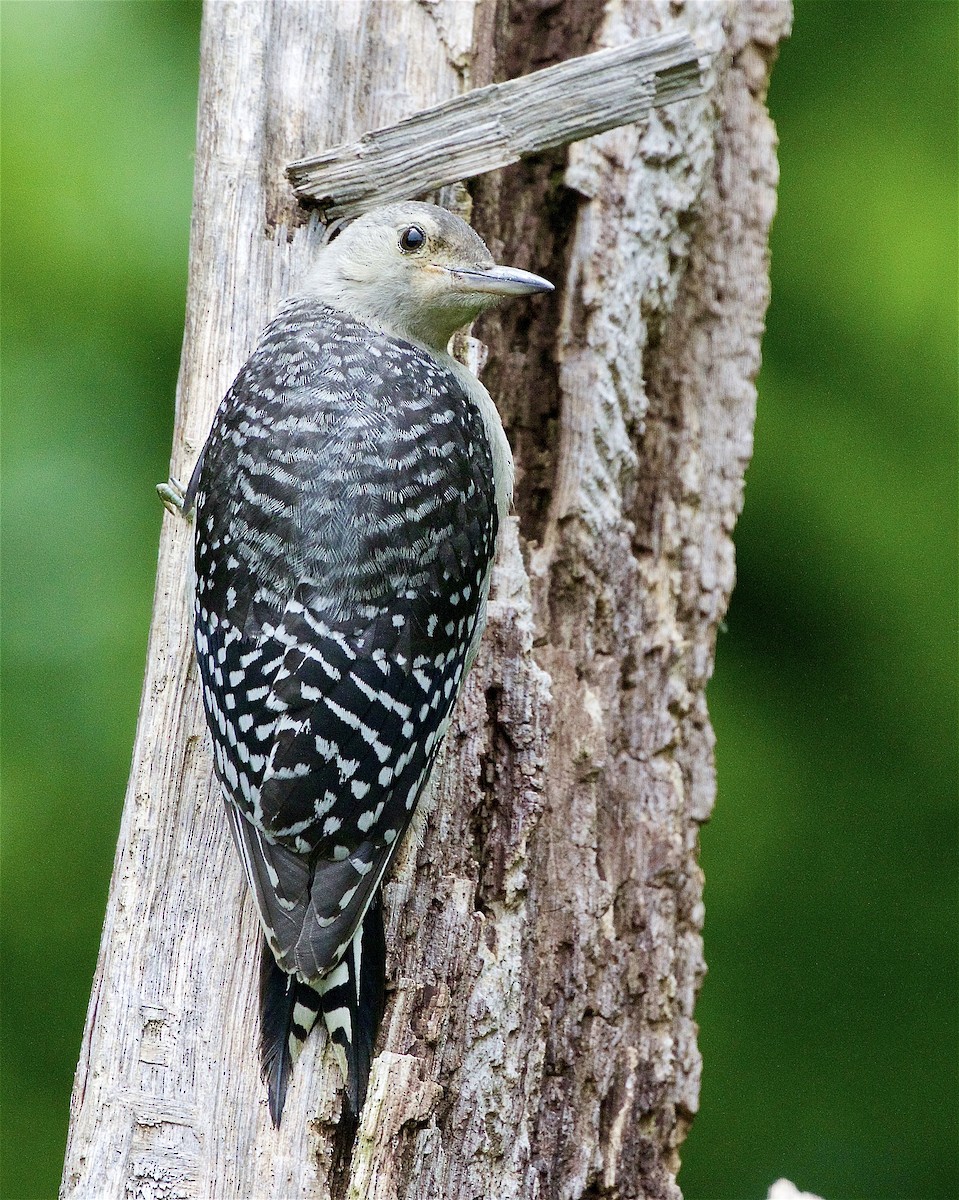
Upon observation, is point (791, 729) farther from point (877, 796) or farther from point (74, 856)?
point (74, 856)

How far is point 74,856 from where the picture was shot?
3.25 metres

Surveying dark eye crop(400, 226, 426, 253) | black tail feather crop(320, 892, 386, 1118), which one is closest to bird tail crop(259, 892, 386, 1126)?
black tail feather crop(320, 892, 386, 1118)

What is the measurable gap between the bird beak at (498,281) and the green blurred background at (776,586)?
40.4 inches

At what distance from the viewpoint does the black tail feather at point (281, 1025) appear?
218 centimetres

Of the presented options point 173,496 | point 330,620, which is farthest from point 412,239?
point 330,620

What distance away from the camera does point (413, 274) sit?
2.64 meters

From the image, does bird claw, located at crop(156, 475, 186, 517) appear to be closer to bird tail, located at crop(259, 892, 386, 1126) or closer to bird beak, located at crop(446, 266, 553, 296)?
bird beak, located at crop(446, 266, 553, 296)

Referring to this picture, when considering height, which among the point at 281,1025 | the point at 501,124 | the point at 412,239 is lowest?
the point at 281,1025

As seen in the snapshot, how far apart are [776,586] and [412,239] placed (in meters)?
1.55

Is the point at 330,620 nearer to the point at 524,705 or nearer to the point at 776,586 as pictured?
the point at 524,705

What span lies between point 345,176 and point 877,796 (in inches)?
89.0

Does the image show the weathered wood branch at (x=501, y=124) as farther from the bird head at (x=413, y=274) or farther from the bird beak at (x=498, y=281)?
the bird beak at (x=498, y=281)

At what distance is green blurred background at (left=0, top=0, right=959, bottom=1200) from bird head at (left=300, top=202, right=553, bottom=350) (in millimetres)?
797

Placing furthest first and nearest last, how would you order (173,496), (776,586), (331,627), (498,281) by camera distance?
(776,586)
(173,496)
(498,281)
(331,627)
